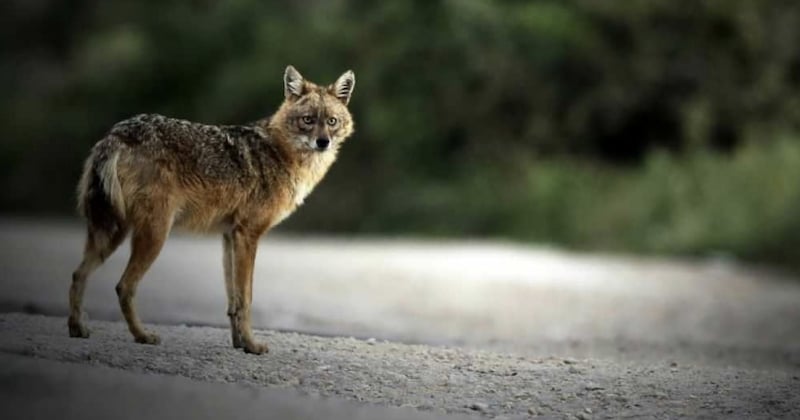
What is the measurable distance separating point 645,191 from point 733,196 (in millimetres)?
1923

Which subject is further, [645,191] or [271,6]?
[271,6]

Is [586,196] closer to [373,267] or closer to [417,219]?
[417,219]

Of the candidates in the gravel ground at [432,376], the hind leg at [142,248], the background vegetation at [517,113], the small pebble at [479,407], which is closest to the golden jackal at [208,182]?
the hind leg at [142,248]

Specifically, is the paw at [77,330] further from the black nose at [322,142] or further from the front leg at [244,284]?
the black nose at [322,142]

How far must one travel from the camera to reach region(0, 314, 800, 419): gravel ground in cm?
721

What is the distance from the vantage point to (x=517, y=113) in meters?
27.2

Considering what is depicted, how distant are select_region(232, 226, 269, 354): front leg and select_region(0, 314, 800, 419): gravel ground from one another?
12 cm

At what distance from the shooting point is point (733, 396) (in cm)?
792

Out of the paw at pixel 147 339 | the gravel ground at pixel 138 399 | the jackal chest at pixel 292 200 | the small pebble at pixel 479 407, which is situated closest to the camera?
the gravel ground at pixel 138 399

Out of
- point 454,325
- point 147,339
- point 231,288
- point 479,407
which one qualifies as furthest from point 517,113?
point 479,407

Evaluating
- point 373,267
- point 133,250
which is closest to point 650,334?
point 373,267

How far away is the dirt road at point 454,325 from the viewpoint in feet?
24.4

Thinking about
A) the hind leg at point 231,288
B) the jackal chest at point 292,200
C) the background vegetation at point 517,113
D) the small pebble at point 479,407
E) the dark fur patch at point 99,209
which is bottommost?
the small pebble at point 479,407

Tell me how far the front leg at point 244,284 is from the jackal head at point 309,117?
0.80 meters
